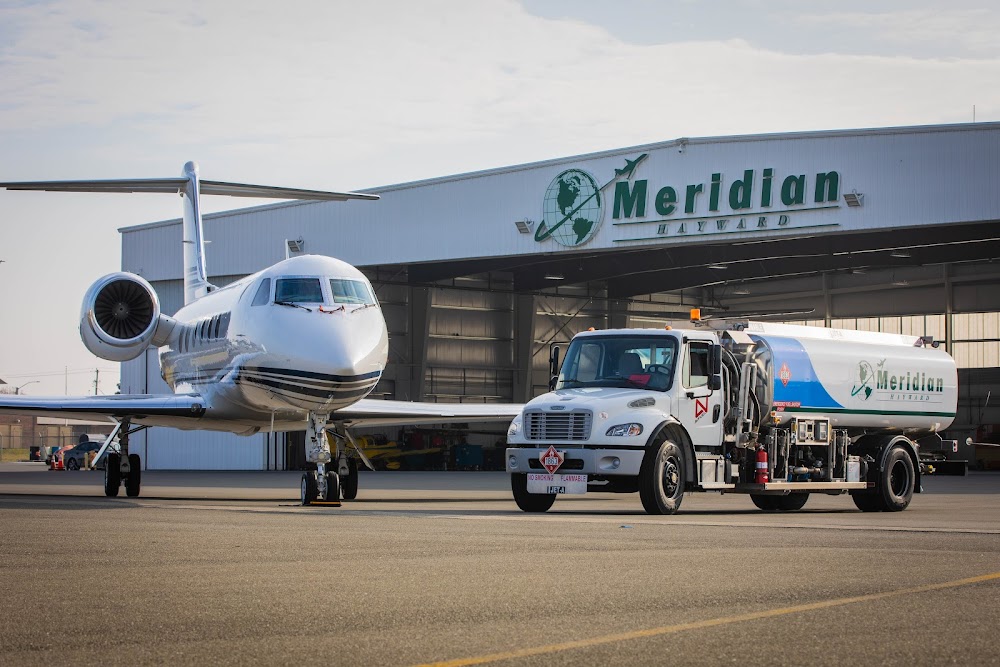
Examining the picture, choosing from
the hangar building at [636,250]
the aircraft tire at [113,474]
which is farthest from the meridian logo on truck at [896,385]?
the aircraft tire at [113,474]

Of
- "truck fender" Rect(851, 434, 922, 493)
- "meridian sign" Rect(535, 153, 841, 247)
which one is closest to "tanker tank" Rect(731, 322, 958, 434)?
"truck fender" Rect(851, 434, 922, 493)

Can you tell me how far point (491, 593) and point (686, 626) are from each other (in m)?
1.61

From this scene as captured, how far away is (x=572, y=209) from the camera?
39.7 m

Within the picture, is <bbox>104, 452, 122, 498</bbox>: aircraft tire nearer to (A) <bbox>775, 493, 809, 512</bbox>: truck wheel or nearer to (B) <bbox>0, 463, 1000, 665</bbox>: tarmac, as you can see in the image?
(B) <bbox>0, 463, 1000, 665</bbox>: tarmac

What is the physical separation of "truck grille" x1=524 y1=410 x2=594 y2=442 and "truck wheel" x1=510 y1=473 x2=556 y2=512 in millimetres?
706

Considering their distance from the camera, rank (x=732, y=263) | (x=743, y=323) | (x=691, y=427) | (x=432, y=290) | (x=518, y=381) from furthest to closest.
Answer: (x=518, y=381) → (x=432, y=290) → (x=732, y=263) → (x=743, y=323) → (x=691, y=427)

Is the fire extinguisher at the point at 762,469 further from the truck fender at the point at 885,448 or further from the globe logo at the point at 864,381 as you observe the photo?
the truck fender at the point at 885,448

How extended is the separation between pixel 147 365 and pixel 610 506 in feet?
111

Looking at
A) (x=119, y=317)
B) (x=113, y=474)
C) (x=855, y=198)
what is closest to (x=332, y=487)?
(x=113, y=474)

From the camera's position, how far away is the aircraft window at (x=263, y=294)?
67.2 ft

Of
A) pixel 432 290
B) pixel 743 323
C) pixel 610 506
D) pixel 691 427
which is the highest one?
pixel 432 290

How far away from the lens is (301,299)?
787 inches

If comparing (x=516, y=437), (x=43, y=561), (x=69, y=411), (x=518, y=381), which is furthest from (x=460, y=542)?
(x=518, y=381)

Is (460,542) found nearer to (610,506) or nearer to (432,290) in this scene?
(610,506)
